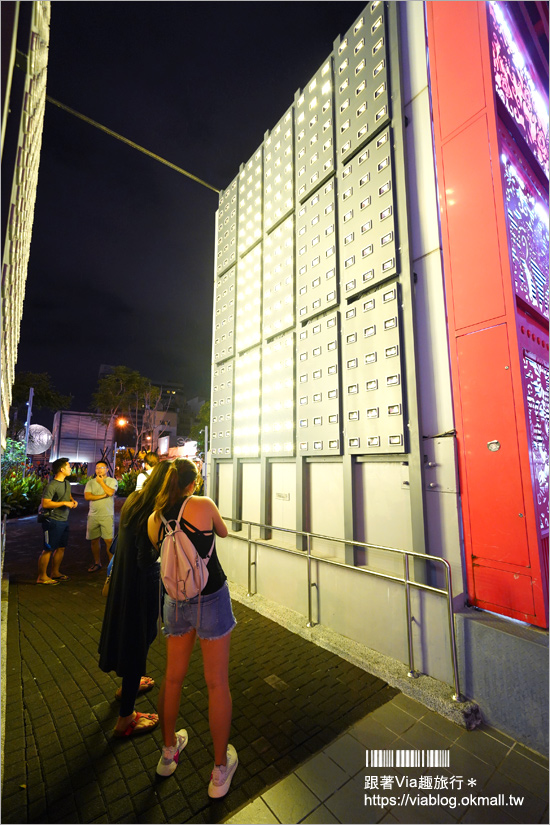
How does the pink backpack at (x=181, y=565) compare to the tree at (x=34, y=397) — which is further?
the tree at (x=34, y=397)

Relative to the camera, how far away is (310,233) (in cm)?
511

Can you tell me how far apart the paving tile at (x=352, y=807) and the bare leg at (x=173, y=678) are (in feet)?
3.25

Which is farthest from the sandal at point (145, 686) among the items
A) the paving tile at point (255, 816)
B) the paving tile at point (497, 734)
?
the paving tile at point (497, 734)

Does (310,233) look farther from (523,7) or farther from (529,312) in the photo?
(523,7)

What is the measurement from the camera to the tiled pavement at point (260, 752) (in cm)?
201

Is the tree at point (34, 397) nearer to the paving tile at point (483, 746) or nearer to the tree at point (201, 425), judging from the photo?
the tree at point (201, 425)

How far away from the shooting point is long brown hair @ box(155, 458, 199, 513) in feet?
7.00

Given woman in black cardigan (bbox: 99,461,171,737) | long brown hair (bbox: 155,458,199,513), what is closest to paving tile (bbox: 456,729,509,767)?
woman in black cardigan (bbox: 99,461,171,737)

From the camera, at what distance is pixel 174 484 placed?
2150 mm

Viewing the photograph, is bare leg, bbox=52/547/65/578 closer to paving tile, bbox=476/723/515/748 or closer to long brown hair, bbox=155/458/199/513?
long brown hair, bbox=155/458/199/513

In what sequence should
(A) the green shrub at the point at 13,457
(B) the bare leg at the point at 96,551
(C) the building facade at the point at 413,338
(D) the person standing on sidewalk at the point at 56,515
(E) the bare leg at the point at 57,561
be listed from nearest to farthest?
(C) the building facade at the point at 413,338, (D) the person standing on sidewalk at the point at 56,515, (E) the bare leg at the point at 57,561, (B) the bare leg at the point at 96,551, (A) the green shrub at the point at 13,457

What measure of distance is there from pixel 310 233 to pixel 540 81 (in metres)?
3.53

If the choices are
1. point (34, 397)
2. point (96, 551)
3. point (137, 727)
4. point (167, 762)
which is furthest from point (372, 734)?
point (34, 397)

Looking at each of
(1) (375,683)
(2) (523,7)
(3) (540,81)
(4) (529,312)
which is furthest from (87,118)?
(1) (375,683)
